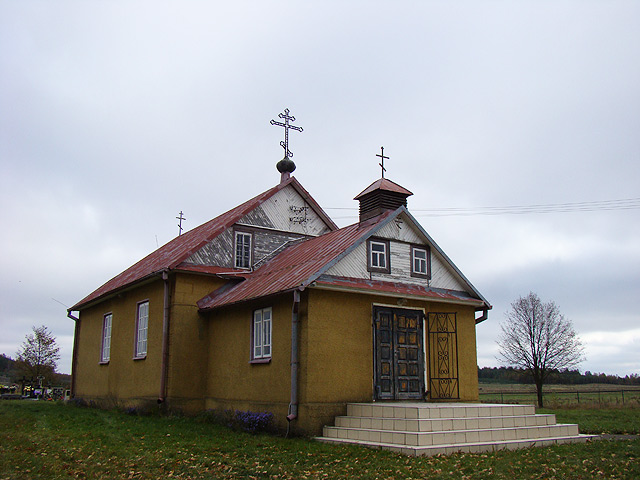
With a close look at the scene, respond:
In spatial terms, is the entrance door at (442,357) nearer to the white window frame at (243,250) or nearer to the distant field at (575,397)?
the white window frame at (243,250)

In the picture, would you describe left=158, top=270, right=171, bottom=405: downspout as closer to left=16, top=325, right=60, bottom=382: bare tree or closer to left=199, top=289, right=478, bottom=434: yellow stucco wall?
left=199, top=289, right=478, bottom=434: yellow stucco wall

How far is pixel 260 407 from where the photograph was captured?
1397 cm

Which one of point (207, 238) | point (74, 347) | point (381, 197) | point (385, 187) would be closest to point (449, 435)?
point (381, 197)

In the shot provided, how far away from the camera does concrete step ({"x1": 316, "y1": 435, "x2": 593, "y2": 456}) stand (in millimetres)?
10297

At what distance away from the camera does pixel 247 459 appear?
33.0 ft

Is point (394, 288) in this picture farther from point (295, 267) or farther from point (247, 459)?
point (247, 459)

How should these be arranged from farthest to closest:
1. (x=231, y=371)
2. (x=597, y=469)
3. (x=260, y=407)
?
1. (x=231, y=371)
2. (x=260, y=407)
3. (x=597, y=469)

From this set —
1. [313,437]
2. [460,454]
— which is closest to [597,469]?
[460,454]

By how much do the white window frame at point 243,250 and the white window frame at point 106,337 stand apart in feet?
18.2

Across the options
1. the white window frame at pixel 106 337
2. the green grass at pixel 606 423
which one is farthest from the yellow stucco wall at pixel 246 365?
the green grass at pixel 606 423

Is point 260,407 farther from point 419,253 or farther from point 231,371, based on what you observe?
point 419,253

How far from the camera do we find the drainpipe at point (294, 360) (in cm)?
1278

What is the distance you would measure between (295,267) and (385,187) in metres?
3.22

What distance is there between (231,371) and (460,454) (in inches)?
266
